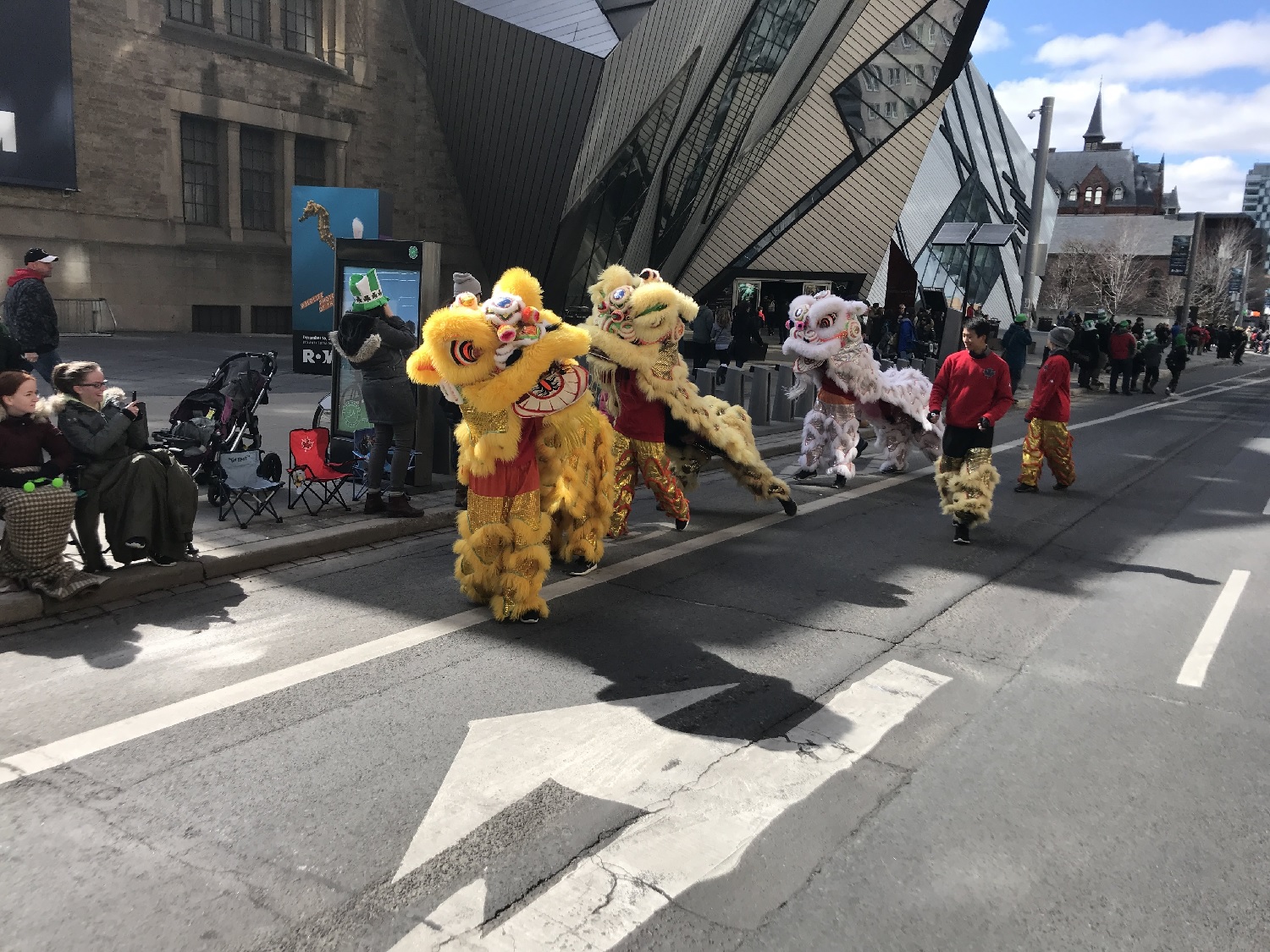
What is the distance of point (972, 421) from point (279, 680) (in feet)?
19.1

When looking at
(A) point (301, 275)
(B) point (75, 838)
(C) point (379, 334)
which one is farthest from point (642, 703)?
(A) point (301, 275)

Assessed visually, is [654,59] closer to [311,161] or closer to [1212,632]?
[311,161]

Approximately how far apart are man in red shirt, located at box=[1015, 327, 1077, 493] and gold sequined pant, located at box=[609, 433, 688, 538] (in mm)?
5009

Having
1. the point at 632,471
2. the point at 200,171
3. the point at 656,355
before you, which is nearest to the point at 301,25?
the point at 200,171

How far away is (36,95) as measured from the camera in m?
22.3

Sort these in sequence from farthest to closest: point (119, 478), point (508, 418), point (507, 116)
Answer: point (507, 116)
point (119, 478)
point (508, 418)

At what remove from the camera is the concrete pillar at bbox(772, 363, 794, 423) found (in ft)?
50.0

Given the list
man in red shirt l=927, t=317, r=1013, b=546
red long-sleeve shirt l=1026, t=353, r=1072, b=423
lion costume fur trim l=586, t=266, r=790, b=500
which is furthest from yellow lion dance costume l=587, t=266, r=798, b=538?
red long-sleeve shirt l=1026, t=353, r=1072, b=423

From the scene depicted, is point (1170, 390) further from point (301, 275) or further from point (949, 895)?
point (949, 895)

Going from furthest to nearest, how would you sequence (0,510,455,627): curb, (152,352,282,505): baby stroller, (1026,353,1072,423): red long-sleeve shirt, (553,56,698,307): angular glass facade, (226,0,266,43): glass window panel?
1. (226,0,266,43): glass window panel
2. (553,56,698,307): angular glass facade
3. (1026,353,1072,423): red long-sleeve shirt
4. (152,352,282,505): baby stroller
5. (0,510,455,627): curb

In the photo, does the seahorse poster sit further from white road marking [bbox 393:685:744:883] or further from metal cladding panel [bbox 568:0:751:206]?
metal cladding panel [bbox 568:0:751:206]

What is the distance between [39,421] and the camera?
5645 millimetres

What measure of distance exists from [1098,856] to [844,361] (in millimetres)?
7158

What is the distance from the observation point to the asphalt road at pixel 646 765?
3086 mm
